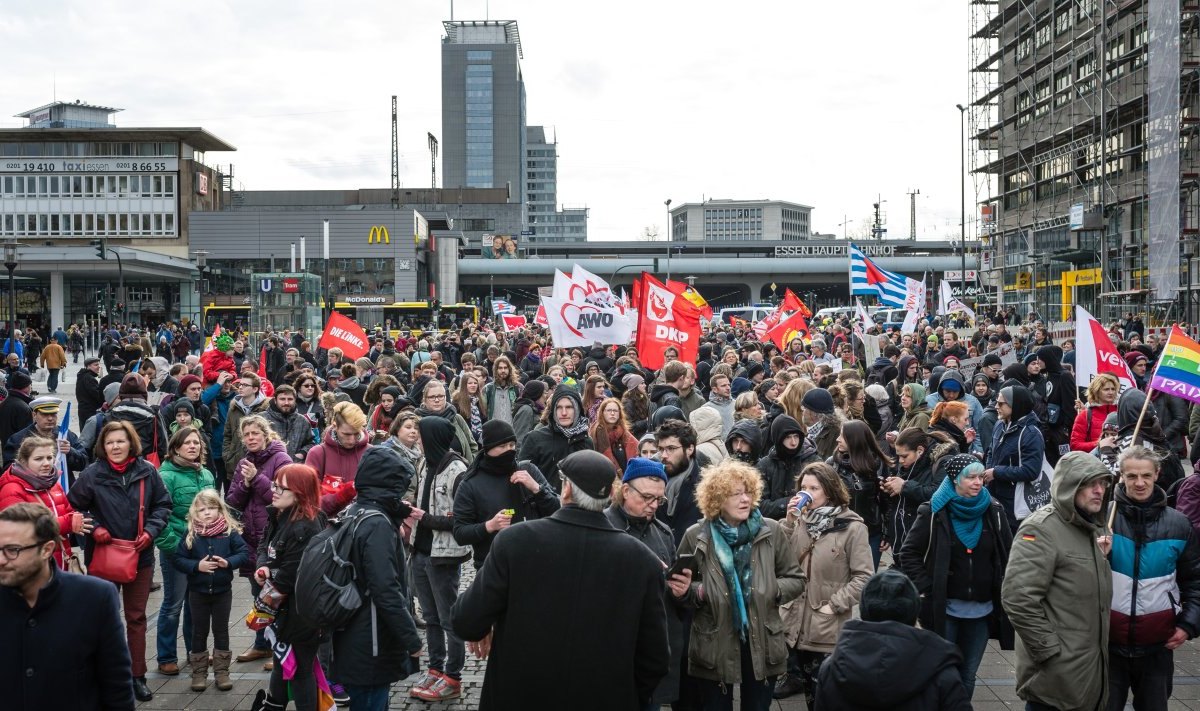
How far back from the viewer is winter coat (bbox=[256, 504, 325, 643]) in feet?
18.7

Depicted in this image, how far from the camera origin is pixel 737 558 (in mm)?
5410

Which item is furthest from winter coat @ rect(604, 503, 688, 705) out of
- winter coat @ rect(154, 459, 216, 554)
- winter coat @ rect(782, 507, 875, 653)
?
winter coat @ rect(154, 459, 216, 554)

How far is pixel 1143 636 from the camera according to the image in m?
5.33

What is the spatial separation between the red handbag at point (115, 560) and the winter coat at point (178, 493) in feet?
0.92

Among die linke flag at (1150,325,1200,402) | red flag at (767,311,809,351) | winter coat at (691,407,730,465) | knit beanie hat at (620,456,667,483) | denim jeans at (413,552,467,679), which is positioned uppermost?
red flag at (767,311,809,351)

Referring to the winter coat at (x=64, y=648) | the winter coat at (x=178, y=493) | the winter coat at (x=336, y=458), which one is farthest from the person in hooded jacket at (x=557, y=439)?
the winter coat at (x=64, y=648)

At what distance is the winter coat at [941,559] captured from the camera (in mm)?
5945

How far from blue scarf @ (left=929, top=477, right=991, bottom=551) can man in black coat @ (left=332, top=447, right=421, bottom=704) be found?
292cm

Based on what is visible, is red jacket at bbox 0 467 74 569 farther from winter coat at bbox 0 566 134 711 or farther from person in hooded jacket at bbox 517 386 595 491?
person in hooded jacket at bbox 517 386 595 491

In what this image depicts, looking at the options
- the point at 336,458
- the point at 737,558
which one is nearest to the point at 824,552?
the point at 737,558

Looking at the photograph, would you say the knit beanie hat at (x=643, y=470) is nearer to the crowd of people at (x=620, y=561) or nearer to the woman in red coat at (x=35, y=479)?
the crowd of people at (x=620, y=561)

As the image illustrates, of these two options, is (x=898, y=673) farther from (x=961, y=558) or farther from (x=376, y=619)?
(x=376, y=619)

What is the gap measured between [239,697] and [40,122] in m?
102

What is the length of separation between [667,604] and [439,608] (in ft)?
8.50
